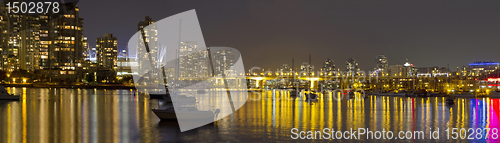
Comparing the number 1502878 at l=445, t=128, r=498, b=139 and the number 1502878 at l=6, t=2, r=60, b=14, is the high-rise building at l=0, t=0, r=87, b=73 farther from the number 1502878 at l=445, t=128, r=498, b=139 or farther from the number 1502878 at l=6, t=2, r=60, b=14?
the number 1502878 at l=445, t=128, r=498, b=139

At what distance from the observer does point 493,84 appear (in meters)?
106

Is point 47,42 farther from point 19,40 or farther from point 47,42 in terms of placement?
point 19,40

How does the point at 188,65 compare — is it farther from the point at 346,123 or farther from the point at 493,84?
the point at 346,123

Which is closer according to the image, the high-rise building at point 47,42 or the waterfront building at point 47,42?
the waterfront building at point 47,42

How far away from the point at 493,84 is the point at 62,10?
135977mm

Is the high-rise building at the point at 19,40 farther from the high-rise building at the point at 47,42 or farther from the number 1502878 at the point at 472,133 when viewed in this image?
the number 1502878 at the point at 472,133

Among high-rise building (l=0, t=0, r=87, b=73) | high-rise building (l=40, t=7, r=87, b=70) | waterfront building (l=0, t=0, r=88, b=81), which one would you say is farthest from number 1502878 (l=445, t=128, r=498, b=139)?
high-rise building (l=40, t=7, r=87, b=70)

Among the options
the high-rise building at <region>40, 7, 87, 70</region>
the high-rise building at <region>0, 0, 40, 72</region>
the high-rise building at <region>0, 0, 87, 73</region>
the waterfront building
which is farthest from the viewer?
the high-rise building at <region>40, 7, 87, 70</region>

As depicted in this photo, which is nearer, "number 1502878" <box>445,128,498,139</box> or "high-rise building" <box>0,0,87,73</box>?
"number 1502878" <box>445,128,498,139</box>

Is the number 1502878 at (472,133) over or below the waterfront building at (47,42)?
below

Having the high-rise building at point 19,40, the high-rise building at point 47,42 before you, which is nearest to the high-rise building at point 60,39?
the high-rise building at point 47,42

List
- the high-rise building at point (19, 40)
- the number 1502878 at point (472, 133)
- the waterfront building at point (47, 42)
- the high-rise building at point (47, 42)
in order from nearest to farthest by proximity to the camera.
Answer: the number 1502878 at point (472, 133) → the high-rise building at point (19, 40) → the waterfront building at point (47, 42) → the high-rise building at point (47, 42)

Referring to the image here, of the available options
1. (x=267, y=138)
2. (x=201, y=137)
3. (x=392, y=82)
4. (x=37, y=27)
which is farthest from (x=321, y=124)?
(x=37, y=27)

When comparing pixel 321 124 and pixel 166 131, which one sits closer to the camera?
pixel 166 131
